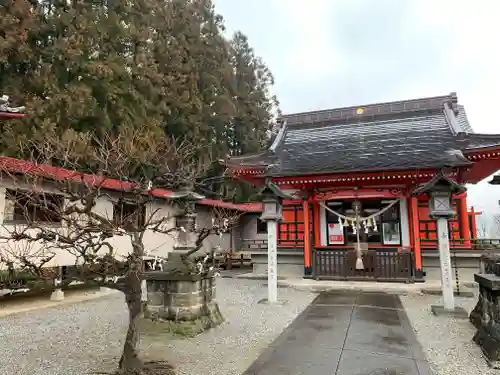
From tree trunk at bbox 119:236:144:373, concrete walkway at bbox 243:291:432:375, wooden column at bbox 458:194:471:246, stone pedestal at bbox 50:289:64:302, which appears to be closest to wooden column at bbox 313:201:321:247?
wooden column at bbox 458:194:471:246

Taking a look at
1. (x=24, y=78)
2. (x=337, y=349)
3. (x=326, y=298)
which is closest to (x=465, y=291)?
(x=326, y=298)

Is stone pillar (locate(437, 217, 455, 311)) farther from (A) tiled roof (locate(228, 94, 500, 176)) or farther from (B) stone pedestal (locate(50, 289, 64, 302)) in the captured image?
(B) stone pedestal (locate(50, 289, 64, 302))

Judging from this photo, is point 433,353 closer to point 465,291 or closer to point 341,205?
point 465,291

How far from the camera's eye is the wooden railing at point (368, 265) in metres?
11.6

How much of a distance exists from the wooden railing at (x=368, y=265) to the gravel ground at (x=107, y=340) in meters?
3.44

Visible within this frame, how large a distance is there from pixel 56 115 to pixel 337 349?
44.8ft

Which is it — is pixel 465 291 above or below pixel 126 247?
below

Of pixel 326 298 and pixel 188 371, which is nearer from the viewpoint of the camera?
pixel 188 371

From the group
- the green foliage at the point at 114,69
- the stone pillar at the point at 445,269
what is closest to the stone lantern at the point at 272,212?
the stone pillar at the point at 445,269

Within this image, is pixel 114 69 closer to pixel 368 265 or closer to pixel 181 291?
pixel 181 291

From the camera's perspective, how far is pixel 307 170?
1265cm

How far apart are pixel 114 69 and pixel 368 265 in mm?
13417

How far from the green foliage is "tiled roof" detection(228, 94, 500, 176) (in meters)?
5.44

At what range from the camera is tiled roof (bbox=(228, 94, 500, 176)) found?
465 inches
